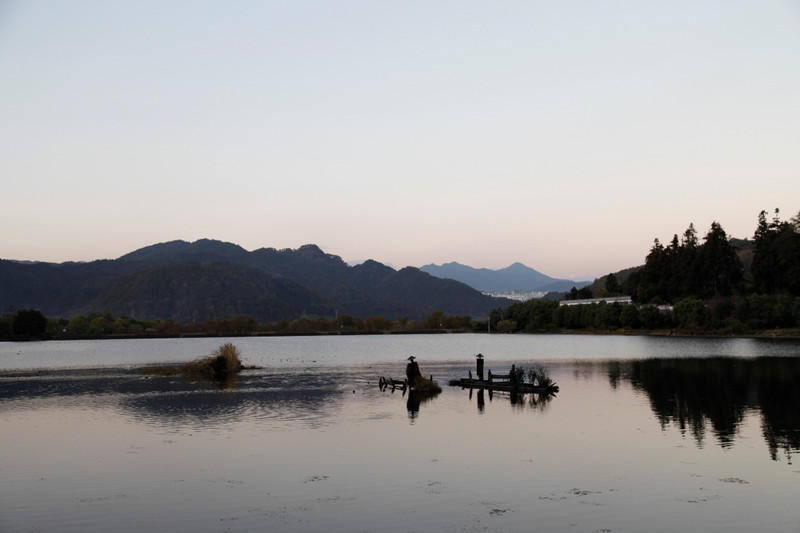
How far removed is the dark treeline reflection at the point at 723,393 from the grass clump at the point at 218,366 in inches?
1465

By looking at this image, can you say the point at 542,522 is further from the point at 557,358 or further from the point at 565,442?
the point at 557,358

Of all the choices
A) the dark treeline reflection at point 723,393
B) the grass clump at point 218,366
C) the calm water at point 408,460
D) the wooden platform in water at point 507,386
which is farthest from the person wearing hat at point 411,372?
the grass clump at point 218,366

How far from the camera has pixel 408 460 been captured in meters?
28.2

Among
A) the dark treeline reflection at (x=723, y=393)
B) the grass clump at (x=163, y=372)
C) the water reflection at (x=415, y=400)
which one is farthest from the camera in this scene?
the grass clump at (x=163, y=372)

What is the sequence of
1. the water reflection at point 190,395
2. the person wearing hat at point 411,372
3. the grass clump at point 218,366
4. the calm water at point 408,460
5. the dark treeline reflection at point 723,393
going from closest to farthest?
the calm water at point 408,460
the dark treeline reflection at point 723,393
the water reflection at point 190,395
the person wearing hat at point 411,372
the grass clump at point 218,366

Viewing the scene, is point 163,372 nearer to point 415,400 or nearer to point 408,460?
point 415,400

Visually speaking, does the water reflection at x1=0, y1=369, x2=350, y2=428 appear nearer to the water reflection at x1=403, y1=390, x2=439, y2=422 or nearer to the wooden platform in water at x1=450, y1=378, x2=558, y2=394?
the water reflection at x1=403, y1=390, x2=439, y2=422

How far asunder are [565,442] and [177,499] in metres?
16.5

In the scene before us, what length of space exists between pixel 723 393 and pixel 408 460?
90.9 feet

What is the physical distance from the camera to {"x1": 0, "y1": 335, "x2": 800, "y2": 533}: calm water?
20.6 metres

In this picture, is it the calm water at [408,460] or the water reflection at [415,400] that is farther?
the water reflection at [415,400]

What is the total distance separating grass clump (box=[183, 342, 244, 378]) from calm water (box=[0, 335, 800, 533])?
18051mm

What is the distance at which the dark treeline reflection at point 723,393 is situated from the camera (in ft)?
109

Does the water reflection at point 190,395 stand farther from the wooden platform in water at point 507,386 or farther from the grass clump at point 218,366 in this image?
the wooden platform in water at point 507,386
